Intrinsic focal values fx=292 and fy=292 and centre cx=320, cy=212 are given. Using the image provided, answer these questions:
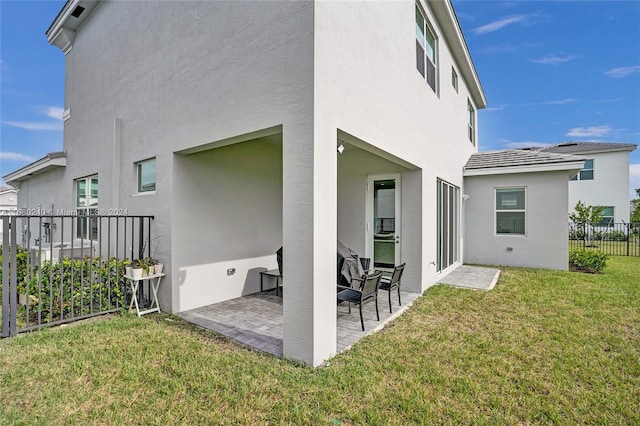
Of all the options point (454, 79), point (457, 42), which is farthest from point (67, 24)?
point (454, 79)

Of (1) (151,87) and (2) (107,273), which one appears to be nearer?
(2) (107,273)

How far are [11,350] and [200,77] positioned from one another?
477 cm

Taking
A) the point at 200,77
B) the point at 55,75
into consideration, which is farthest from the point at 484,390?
the point at 55,75

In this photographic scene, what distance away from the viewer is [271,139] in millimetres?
6727

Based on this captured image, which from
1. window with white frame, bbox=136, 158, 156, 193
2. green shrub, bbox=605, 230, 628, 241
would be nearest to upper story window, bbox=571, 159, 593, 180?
green shrub, bbox=605, 230, 628, 241

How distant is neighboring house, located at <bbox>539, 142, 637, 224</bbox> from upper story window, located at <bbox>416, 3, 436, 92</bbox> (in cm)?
2112

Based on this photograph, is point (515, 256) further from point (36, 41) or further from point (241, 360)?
point (36, 41)

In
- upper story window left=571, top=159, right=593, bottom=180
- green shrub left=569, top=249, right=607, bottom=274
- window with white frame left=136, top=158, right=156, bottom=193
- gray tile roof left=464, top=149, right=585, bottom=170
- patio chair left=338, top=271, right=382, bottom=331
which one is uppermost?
upper story window left=571, top=159, right=593, bottom=180

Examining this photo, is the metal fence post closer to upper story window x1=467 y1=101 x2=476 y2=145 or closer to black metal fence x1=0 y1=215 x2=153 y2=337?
black metal fence x1=0 y1=215 x2=153 y2=337

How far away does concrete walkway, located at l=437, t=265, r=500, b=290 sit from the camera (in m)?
7.76

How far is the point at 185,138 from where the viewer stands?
17.3ft

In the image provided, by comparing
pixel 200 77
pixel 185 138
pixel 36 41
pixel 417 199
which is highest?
pixel 36 41

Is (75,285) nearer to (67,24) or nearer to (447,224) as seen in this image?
(67,24)

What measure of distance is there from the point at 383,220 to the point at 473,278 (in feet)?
11.2
